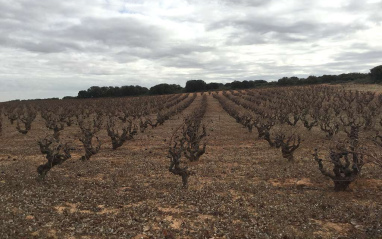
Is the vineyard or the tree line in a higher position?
the tree line

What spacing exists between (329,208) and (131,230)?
8.29 metres

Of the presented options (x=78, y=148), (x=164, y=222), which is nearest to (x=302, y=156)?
(x=164, y=222)

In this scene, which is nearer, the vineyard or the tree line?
the vineyard

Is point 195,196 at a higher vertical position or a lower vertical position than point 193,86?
lower

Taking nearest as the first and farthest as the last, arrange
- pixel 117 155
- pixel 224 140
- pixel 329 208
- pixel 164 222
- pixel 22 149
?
pixel 164 222 → pixel 329 208 → pixel 117 155 → pixel 22 149 → pixel 224 140

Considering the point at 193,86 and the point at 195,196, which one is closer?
the point at 195,196

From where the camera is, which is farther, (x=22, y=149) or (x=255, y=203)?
(x=22, y=149)

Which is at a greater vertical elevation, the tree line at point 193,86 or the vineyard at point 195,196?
the tree line at point 193,86

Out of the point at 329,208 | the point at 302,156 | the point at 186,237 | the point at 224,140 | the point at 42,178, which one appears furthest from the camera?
the point at 224,140

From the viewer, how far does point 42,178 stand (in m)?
15.8

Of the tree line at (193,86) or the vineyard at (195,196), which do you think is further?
the tree line at (193,86)

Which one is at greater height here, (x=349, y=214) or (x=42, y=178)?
(x=42, y=178)

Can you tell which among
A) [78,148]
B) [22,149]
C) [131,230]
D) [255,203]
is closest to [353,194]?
[255,203]

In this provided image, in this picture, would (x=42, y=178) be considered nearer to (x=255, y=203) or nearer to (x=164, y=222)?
(x=164, y=222)
